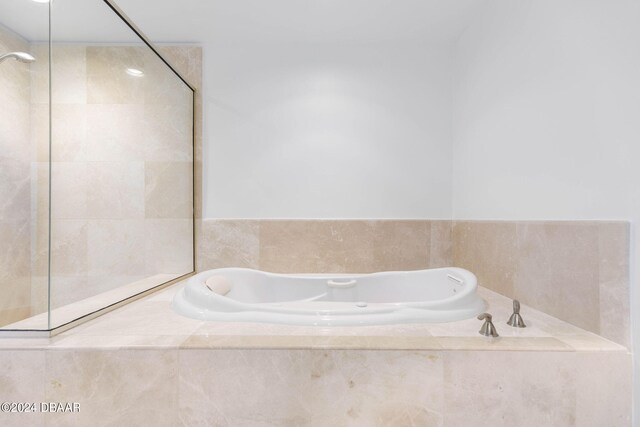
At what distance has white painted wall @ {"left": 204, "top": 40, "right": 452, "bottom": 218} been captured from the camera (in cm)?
207

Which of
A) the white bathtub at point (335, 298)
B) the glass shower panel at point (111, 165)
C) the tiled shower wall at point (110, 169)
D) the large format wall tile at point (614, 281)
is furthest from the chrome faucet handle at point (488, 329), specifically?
the tiled shower wall at point (110, 169)

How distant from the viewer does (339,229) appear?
6.75 ft

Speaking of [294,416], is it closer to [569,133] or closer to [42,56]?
[569,133]

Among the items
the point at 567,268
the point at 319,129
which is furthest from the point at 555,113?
the point at 319,129

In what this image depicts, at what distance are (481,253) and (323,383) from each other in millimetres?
1288

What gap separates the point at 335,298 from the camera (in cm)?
177

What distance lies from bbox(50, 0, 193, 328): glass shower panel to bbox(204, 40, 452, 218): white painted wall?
29cm

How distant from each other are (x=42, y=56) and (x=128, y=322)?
4.10 feet

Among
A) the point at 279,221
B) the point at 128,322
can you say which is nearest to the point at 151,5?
the point at 279,221

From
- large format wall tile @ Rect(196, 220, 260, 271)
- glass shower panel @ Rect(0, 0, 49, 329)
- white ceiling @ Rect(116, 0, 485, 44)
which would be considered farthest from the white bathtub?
white ceiling @ Rect(116, 0, 485, 44)

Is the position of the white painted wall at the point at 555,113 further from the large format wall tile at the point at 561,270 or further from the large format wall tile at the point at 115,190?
the large format wall tile at the point at 115,190

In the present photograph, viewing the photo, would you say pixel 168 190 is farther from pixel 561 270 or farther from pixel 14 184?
pixel 561 270

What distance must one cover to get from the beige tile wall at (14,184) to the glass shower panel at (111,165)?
0.37 metres

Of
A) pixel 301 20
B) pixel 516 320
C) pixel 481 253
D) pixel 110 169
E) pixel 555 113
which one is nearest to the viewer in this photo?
pixel 516 320
